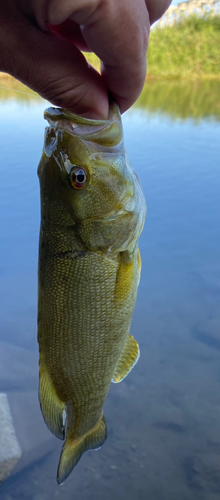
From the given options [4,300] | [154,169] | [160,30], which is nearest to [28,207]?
[4,300]

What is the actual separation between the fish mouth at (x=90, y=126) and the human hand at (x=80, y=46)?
33 mm

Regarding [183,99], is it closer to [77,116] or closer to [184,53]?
[184,53]

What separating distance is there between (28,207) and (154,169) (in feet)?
7.88

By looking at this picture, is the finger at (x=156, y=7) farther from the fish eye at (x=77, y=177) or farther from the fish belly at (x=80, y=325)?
the fish belly at (x=80, y=325)

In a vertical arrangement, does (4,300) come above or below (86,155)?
below

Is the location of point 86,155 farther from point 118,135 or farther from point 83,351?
point 83,351

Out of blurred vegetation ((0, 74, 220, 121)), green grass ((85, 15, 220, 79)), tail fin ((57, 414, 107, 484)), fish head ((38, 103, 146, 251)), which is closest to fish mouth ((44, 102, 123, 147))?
fish head ((38, 103, 146, 251))

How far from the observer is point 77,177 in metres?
0.92

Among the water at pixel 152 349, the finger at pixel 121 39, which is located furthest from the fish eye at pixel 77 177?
the water at pixel 152 349

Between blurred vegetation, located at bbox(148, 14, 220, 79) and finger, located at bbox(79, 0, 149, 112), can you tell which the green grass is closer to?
blurred vegetation, located at bbox(148, 14, 220, 79)

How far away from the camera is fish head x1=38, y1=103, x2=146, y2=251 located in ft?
2.94

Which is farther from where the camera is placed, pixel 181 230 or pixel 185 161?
pixel 185 161

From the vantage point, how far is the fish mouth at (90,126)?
87cm

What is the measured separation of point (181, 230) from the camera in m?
5.17
